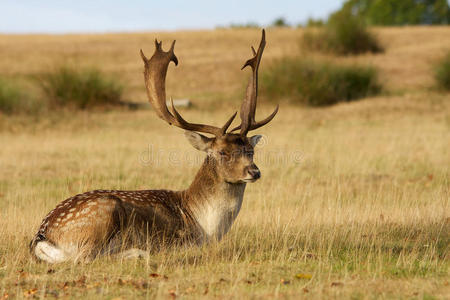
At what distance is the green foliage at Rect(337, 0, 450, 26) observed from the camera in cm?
7488

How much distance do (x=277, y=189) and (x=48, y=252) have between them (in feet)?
19.7

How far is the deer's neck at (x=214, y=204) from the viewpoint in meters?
7.18

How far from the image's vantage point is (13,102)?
23328mm

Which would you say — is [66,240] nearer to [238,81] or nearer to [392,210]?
[392,210]

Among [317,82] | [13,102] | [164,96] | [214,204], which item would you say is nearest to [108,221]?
[214,204]

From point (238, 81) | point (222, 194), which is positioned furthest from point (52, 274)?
point (238, 81)

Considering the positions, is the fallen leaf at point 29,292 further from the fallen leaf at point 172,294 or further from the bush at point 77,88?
the bush at point 77,88

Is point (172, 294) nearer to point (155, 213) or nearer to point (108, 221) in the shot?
point (108, 221)

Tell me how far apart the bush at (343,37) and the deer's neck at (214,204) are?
3001cm

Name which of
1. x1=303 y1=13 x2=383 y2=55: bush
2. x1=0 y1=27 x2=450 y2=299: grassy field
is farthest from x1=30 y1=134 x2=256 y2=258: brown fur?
x1=303 y1=13 x2=383 y2=55: bush

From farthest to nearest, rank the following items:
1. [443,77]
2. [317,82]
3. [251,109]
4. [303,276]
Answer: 1. [443,77]
2. [317,82]
3. [251,109]
4. [303,276]

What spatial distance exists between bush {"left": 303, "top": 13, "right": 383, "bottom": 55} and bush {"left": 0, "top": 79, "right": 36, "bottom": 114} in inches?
682

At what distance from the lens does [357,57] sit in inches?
1439

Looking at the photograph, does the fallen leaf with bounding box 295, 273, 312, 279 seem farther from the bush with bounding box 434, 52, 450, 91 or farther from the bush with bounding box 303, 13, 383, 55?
the bush with bounding box 303, 13, 383, 55
